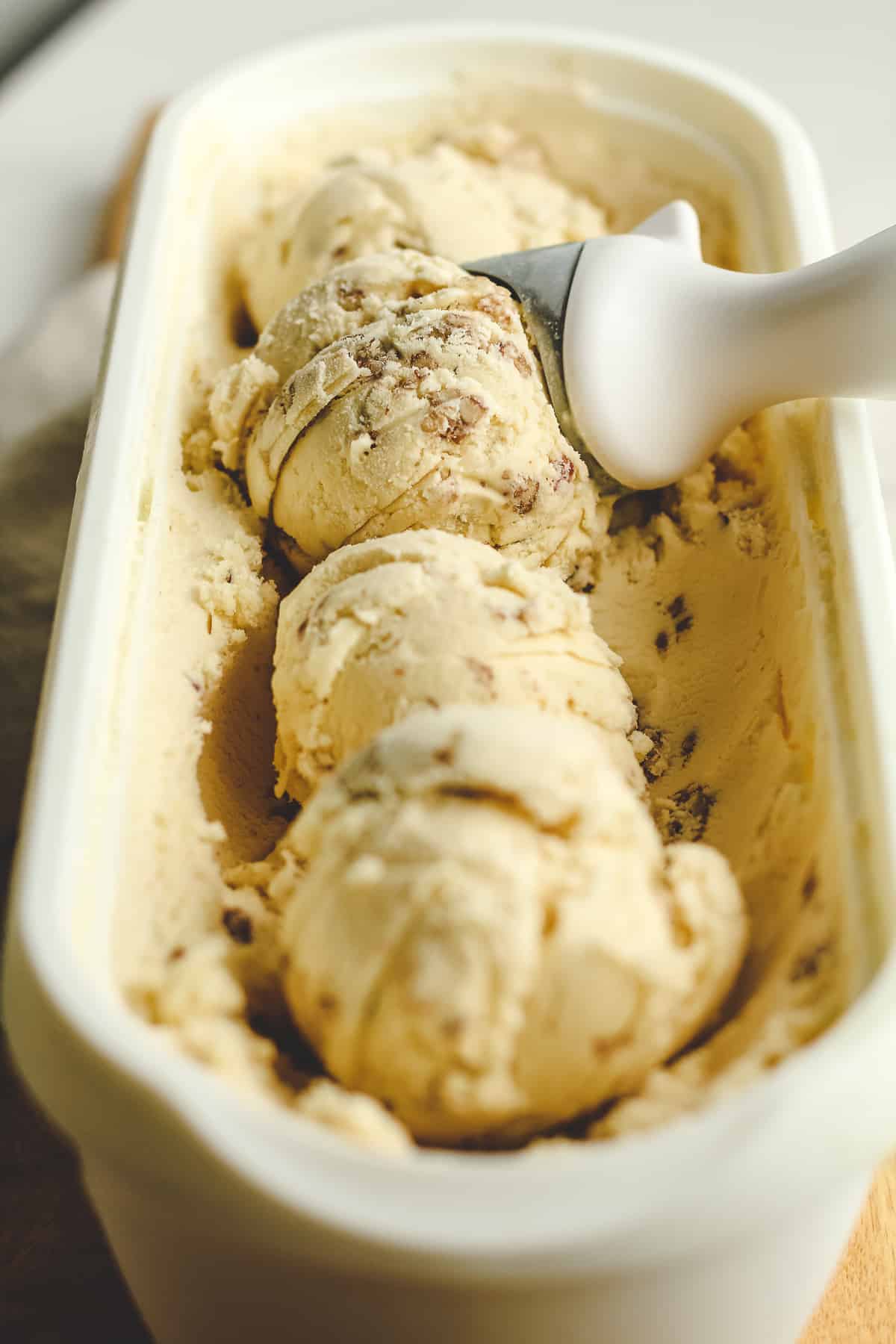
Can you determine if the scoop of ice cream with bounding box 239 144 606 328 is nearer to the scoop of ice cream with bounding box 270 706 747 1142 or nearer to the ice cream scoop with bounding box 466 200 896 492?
the ice cream scoop with bounding box 466 200 896 492

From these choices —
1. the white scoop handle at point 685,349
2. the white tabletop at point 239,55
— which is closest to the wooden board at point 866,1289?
the white scoop handle at point 685,349

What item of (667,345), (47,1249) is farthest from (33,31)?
(47,1249)

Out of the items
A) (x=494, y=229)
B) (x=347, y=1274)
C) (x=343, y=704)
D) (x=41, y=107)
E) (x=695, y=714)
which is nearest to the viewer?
(x=347, y=1274)

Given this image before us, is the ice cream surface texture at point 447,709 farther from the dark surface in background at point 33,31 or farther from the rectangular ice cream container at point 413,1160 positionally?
the dark surface in background at point 33,31

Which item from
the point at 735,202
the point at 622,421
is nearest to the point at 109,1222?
the point at 622,421

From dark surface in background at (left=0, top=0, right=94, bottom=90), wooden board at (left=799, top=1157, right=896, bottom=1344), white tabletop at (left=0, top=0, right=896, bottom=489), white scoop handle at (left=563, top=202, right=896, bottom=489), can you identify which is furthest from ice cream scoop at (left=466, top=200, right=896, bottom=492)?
dark surface in background at (left=0, top=0, right=94, bottom=90)

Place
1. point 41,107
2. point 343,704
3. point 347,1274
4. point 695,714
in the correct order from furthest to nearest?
point 41,107, point 695,714, point 343,704, point 347,1274

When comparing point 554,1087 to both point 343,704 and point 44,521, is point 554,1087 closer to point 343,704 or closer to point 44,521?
point 343,704
